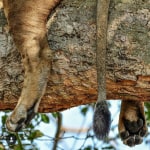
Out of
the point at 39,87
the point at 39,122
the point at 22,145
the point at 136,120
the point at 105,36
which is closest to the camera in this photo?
the point at 105,36

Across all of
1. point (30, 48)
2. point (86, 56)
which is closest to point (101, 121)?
point (86, 56)

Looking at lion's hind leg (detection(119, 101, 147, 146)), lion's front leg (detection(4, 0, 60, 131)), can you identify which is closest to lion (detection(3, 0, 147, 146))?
lion's front leg (detection(4, 0, 60, 131))

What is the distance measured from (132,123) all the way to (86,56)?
750 millimetres

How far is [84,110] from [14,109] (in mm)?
1931

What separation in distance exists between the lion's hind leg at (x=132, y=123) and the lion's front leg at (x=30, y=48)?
0.64 metres

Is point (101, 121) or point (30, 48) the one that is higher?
point (30, 48)

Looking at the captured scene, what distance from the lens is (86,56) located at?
3.15m

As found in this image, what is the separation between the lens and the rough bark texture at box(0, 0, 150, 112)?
3078mm

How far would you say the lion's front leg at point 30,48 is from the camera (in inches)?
129

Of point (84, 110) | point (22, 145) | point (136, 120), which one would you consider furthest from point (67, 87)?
point (84, 110)

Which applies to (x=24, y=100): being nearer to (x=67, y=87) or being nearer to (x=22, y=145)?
(x=67, y=87)

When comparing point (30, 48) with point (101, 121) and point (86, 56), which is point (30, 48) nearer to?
point (86, 56)

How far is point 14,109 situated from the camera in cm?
336

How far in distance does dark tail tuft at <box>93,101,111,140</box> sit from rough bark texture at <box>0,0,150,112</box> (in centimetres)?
9
